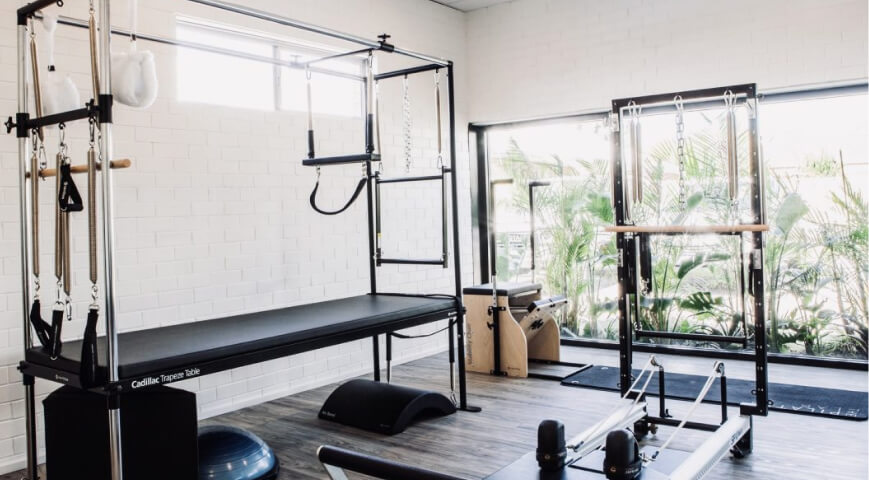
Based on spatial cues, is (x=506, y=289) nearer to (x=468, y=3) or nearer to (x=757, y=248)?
(x=757, y=248)

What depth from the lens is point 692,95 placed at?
3.91m

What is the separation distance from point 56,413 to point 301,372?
2258 millimetres

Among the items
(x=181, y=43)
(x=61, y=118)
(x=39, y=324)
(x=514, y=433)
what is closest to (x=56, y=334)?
(x=39, y=324)

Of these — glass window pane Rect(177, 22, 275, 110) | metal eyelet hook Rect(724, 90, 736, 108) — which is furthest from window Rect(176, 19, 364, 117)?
metal eyelet hook Rect(724, 90, 736, 108)

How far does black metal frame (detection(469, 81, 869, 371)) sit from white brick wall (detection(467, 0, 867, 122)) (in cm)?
16

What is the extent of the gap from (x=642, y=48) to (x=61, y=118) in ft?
14.9

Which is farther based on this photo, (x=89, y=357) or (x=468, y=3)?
(x=468, y=3)

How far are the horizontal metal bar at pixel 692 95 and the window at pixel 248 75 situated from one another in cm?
210

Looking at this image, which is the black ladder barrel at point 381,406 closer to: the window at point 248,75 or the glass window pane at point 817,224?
the window at point 248,75

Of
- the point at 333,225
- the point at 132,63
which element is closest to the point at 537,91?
the point at 333,225

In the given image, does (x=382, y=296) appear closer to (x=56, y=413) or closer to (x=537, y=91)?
(x=56, y=413)

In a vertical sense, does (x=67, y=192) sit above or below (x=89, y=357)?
above

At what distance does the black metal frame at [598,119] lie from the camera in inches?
206

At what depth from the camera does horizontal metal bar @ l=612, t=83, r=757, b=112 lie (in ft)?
12.0
